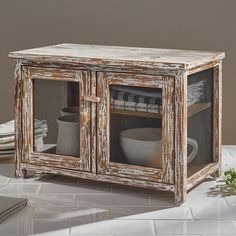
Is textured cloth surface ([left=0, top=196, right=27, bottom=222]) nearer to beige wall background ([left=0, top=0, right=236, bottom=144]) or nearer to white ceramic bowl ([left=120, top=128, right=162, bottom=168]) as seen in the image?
white ceramic bowl ([left=120, top=128, right=162, bottom=168])

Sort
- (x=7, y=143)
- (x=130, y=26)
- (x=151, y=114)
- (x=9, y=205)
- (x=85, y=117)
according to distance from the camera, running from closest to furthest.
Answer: (x=9, y=205)
(x=151, y=114)
(x=85, y=117)
(x=7, y=143)
(x=130, y=26)

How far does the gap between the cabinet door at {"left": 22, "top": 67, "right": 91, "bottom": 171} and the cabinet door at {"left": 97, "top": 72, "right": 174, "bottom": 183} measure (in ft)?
0.21

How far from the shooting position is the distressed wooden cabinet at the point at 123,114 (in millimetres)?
2670

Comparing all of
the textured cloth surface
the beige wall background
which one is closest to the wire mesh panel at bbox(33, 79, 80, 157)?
the textured cloth surface

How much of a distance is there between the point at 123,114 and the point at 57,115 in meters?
0.27

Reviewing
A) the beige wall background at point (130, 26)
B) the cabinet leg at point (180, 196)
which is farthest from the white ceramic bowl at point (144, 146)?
the beige wall background at point (130, 26)

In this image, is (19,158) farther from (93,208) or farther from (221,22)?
(221,22)

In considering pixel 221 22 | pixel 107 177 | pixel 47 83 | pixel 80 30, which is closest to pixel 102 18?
pixel 80 30

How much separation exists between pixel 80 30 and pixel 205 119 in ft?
3.04

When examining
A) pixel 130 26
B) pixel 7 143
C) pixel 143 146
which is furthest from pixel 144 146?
pixel 130 26

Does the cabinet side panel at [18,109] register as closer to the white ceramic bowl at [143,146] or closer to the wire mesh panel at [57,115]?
the wire mesh panel at [57,115]

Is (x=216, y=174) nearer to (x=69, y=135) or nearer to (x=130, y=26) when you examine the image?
(x=69, y=135)

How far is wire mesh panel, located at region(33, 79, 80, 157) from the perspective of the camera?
284 cm

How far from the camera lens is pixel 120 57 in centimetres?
278
